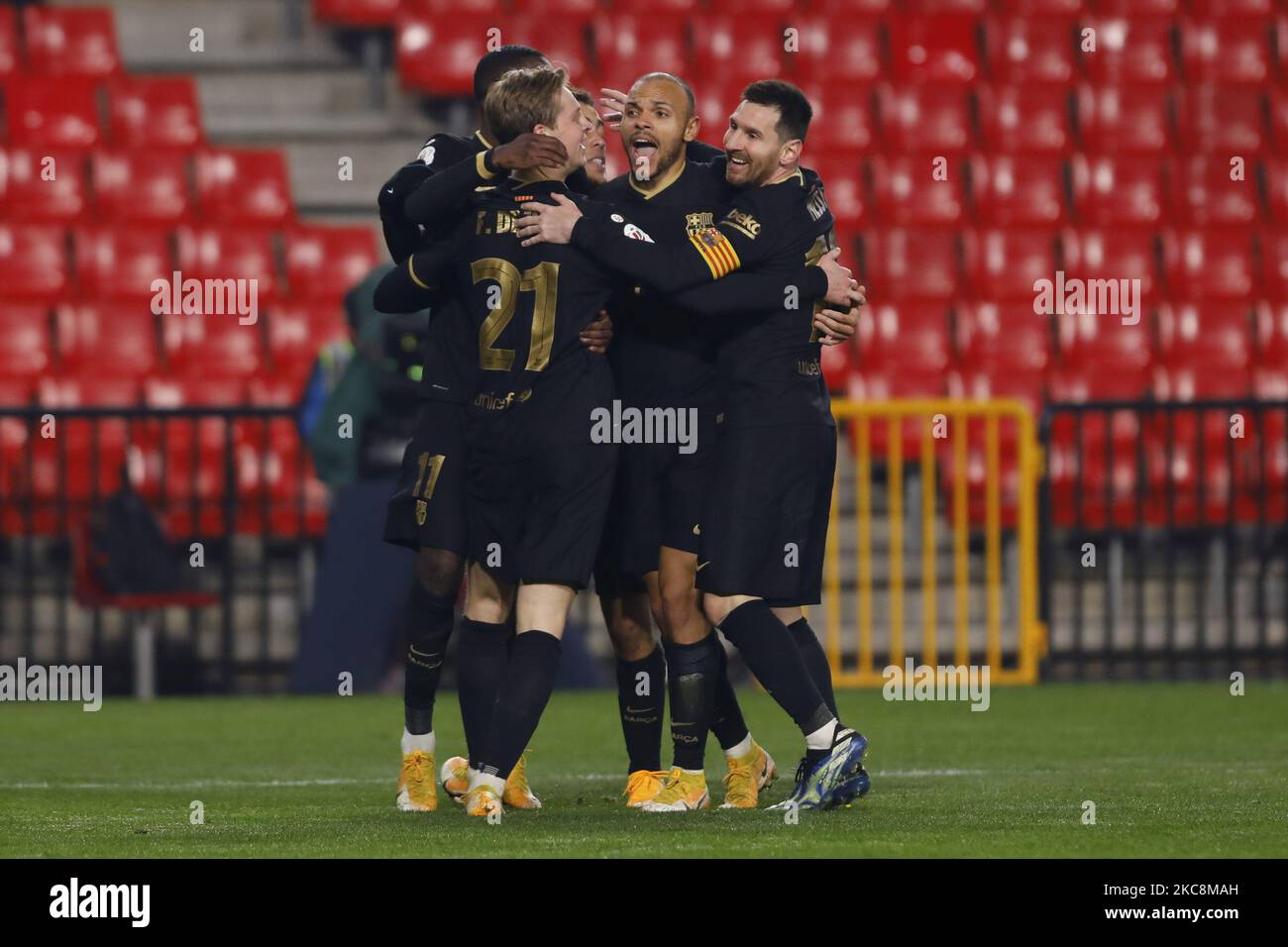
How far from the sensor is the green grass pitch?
5.86m

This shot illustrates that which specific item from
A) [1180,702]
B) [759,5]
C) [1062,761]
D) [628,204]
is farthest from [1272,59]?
[628,204]

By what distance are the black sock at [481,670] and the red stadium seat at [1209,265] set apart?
864 centimetres

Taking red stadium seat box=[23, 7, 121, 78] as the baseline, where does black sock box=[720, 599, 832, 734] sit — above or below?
below

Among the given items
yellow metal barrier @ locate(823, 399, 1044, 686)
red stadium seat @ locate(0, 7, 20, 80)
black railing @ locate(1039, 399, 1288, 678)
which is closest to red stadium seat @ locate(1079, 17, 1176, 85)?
black railing @ locate(1039, 399, 1288, 678)

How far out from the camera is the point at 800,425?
6703 mm

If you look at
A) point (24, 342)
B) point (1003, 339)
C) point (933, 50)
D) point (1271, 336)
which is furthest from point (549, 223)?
point (933, 50)

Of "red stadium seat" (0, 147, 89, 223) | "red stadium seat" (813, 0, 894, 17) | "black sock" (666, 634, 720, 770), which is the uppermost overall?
"red stadium seat" (813, 0, 894, 17)

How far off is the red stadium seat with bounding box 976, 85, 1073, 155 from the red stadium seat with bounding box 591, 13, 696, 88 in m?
1.97

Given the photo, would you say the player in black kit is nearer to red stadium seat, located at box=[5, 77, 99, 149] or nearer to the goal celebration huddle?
the goal celebration huddle

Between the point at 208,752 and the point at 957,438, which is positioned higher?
the point at 957,438

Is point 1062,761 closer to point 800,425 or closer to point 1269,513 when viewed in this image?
point 800,425

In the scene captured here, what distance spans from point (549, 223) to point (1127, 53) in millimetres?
9872
